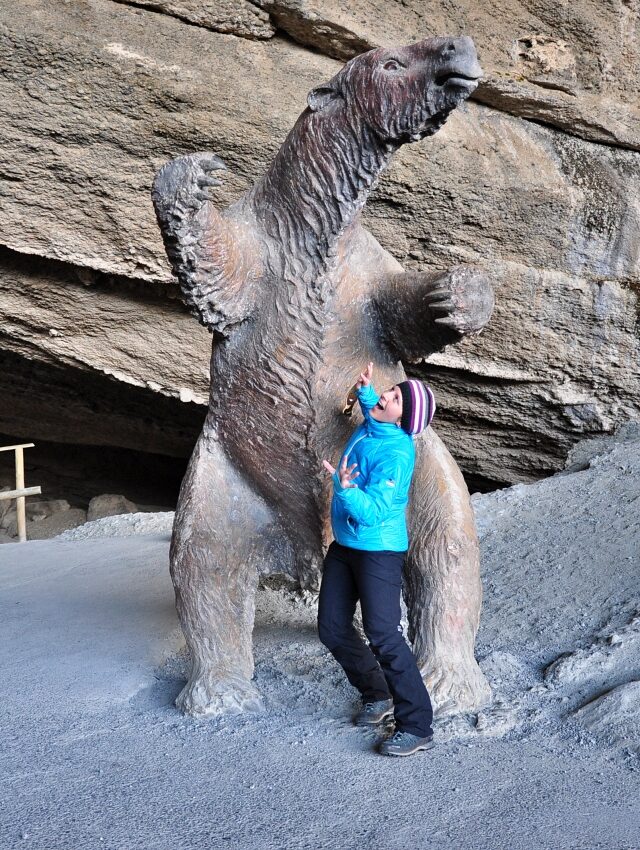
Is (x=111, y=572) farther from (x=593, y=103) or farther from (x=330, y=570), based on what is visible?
(x=593, y=103)

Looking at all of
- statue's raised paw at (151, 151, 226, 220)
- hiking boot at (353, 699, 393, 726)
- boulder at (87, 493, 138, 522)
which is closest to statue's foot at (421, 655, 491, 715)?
hiking boot at (353, 699, 393, 726)

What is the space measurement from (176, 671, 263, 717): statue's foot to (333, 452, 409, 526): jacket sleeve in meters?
0.61

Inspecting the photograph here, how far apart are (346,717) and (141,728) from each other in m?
0.51

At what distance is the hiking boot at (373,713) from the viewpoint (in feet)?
7.75

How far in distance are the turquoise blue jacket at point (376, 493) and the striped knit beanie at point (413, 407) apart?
0.09ft

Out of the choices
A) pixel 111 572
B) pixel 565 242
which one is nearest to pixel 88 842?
pixel 111 572

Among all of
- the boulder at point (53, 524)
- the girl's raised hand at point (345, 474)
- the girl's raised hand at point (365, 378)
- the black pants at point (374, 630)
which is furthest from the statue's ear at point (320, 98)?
the boulder at point (53, 524)

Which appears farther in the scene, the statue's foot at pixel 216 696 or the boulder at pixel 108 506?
the boulder at pixel 108 506

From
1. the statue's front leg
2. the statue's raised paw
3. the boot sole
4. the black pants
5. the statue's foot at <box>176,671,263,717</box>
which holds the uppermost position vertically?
the statue's raised paw

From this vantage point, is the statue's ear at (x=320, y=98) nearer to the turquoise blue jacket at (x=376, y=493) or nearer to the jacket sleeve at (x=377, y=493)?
the turquoise blue jacket at (x=376, y=493)

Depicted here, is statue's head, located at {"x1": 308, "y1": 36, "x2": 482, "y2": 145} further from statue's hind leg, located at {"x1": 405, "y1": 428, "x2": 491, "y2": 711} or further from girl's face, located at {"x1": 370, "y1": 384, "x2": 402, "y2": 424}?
statue's hind leg, located at {"x1": 405, "y1": 428, "x2": 491, "y2": 711}

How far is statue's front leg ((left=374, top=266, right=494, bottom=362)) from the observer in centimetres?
235

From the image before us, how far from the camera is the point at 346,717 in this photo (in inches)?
95.5

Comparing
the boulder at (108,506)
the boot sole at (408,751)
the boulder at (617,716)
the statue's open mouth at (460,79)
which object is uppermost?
the statue's open mouth at (460,79)
